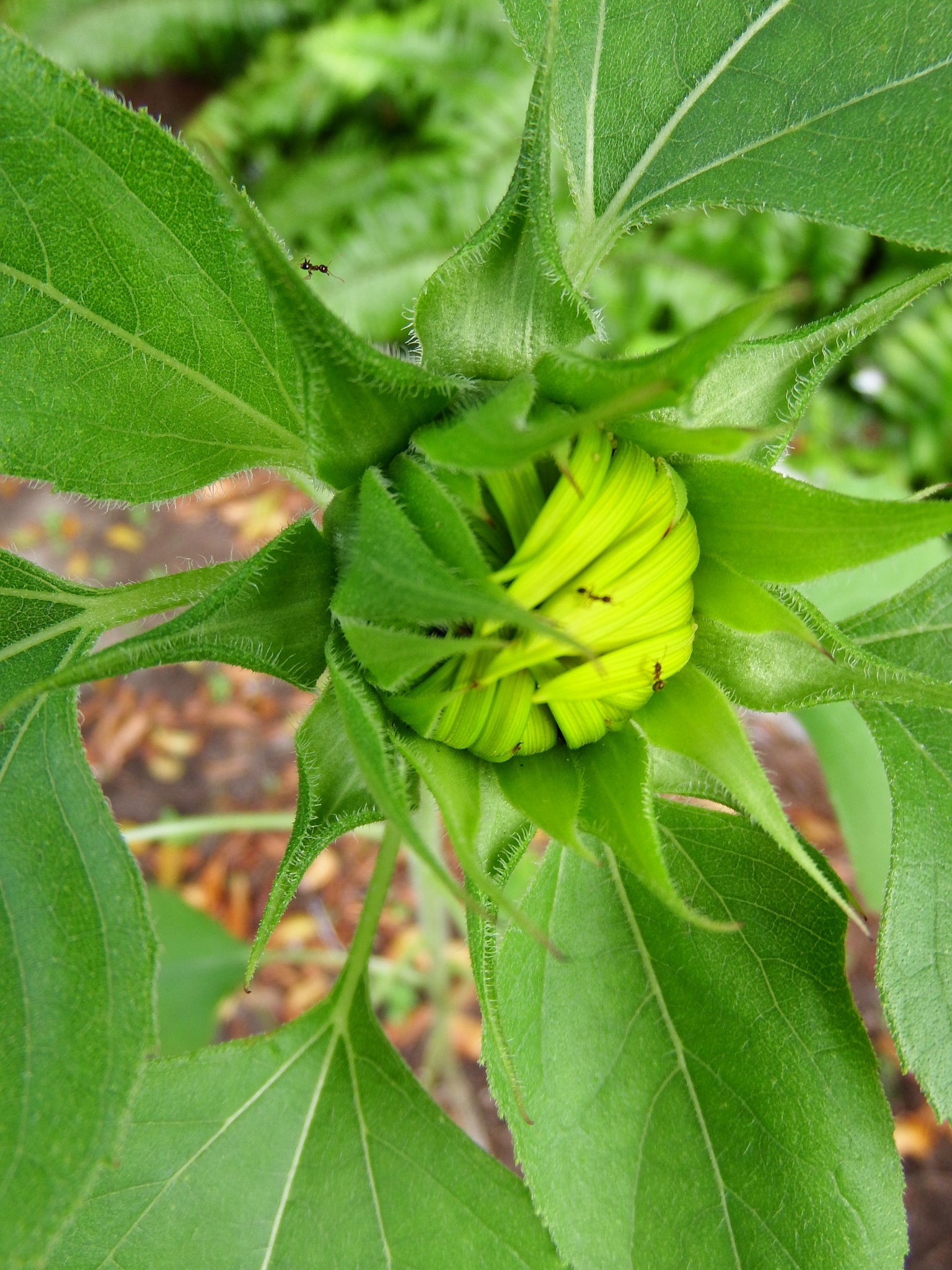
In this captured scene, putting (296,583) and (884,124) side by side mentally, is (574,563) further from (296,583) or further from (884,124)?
(884,124)

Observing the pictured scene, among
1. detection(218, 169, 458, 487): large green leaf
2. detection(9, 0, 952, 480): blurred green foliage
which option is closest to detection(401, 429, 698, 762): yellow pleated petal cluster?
detection(218, 169, 458, 487): large green leaf

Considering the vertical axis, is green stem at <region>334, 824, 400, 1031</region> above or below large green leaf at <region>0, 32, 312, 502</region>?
below

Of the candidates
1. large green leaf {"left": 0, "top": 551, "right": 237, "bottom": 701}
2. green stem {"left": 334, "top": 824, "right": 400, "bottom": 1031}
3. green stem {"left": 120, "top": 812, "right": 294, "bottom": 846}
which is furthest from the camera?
green stem {"left": 120, "top": 812, "right": 294, "bottom": 846}

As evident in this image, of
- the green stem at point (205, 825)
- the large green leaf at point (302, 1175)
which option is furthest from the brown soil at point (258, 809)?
the large green leaf at point (302, 1175)

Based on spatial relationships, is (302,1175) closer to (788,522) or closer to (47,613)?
(47,613)

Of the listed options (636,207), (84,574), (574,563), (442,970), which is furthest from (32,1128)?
(84,574)

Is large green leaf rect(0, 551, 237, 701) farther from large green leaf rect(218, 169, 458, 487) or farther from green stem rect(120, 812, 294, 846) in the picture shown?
green stem rect(120, 812, 294, 846)
